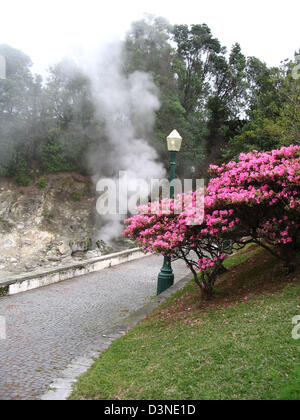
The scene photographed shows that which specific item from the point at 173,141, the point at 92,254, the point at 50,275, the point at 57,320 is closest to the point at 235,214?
the point at 173,141

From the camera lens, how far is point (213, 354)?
3.45m

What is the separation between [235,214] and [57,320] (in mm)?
3353

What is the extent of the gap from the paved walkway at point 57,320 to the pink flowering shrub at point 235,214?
1692mm

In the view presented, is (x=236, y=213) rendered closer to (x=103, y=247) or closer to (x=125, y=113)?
(x=103, y=247)

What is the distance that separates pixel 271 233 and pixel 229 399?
9.83ft

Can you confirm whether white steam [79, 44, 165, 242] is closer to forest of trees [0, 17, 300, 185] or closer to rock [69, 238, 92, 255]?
forest of trees [0, 17, 300, 185]

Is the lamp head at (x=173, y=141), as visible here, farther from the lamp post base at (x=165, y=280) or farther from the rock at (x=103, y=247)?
the rock at (x=103, y=247)

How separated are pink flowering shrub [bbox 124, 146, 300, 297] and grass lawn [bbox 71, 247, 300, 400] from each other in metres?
0.69

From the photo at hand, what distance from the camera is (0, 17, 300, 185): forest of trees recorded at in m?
20.6

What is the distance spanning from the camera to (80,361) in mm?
4090

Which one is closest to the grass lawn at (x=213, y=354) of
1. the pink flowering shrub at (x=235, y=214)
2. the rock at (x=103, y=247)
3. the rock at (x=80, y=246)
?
the pink flowering shrub at (x=235, y=214)

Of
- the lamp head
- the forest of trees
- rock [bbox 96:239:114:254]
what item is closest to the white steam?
the forest of trees

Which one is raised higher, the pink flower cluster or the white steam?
the white steam
